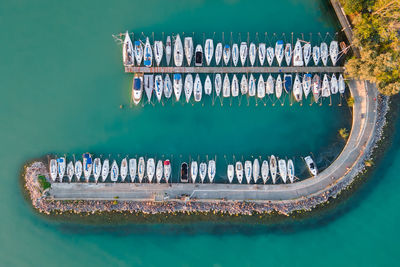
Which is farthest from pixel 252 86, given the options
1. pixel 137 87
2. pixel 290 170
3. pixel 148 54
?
pixel 137 87

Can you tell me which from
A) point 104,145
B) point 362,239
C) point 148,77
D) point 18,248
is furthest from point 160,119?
point 362,239

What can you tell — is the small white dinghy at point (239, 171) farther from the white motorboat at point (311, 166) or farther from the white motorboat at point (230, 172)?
the white motorboat at point (311, 166)

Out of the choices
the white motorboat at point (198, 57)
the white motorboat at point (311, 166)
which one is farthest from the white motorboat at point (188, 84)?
the white motorboat at point (311, 166)

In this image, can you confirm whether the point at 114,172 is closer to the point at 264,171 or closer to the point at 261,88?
the point at 264,171

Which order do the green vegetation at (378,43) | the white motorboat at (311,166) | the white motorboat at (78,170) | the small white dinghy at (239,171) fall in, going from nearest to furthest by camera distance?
1. the green vegetation at (378,43)
2. the white motorboat at (311,166)
3. the small white dinghy at (239,171)
4. the white motorboat at (78,170)

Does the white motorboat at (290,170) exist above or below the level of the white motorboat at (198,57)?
below

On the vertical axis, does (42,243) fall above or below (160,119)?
below

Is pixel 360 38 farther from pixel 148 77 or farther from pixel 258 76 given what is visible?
pixel 148 77
